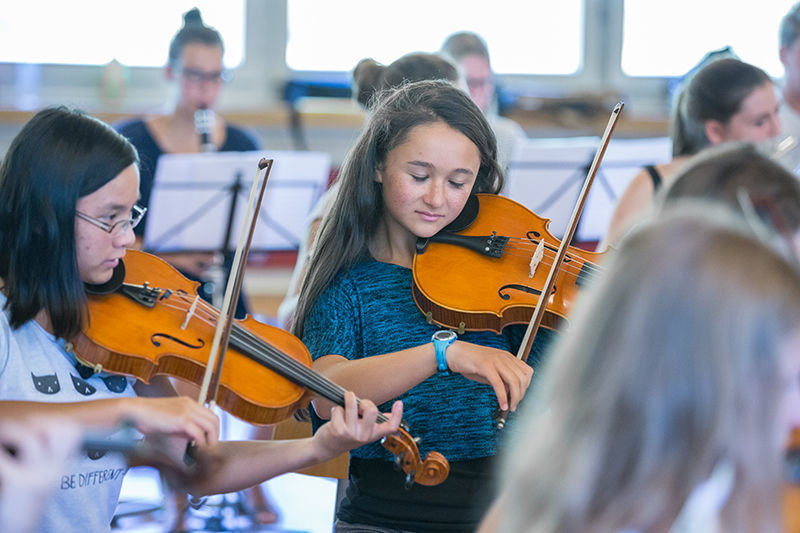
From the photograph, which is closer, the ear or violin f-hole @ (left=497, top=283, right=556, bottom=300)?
violin f-hole @ (left=497, top=283, right=556, bottom=300)

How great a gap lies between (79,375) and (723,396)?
112cm

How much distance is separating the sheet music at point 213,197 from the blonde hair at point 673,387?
2292 millimetres

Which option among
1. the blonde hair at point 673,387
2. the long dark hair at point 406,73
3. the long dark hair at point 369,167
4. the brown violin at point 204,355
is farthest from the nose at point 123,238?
the blonde hair at point 673,387

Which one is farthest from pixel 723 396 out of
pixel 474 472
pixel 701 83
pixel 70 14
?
pixel 70 14

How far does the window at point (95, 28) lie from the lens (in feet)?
16.9

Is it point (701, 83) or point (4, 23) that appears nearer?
point (701, 83)

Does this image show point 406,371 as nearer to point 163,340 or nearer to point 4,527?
point 163,340

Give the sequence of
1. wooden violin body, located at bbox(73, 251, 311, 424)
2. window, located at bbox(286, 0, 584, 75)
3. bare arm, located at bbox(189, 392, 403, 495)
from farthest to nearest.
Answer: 1. window, located at bbox(286, 0, 584, 75)
2. wooden violin body, located at bbox(73, 251, 311, 424)
3. bare arm, located at bbox(189, 392, 403, 495)

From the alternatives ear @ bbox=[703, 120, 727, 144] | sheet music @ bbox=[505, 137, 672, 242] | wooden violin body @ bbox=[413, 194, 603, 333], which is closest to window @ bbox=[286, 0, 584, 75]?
sheet music @ bbox=[505, 137, 672, 242]

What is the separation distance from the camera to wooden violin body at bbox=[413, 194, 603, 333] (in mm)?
1761

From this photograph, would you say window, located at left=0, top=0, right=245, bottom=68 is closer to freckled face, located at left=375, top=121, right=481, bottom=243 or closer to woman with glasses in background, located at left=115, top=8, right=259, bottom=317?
woman with glasses in background, located at left=115, top=8, right=259, bottom=317

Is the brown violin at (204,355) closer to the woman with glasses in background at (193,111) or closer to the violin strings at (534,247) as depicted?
the violin strings at (534,247)

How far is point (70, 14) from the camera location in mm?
5207

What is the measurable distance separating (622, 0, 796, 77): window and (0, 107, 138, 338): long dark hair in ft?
15.9
